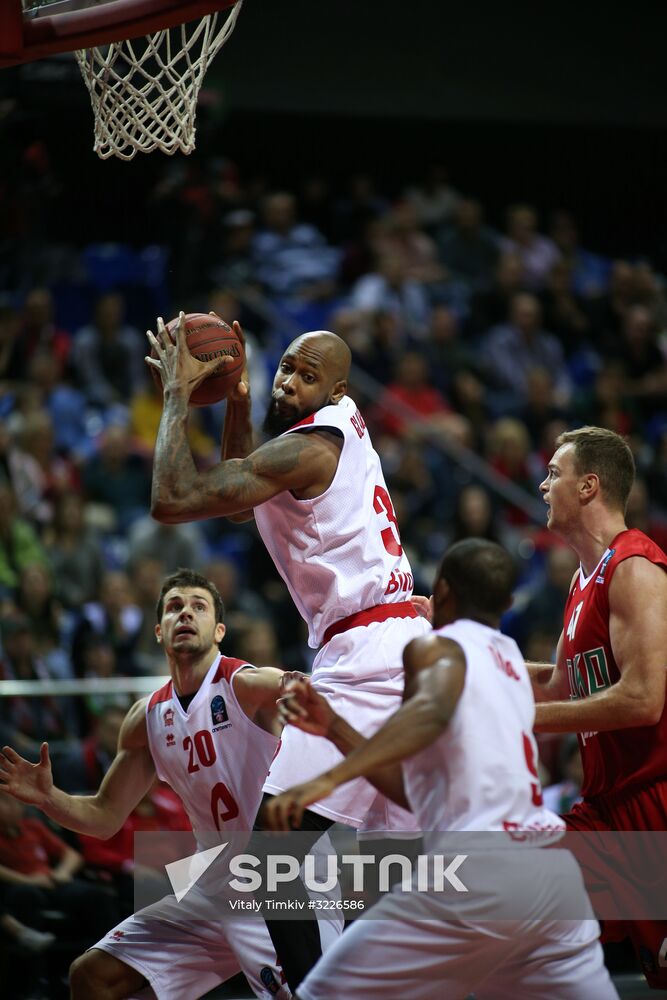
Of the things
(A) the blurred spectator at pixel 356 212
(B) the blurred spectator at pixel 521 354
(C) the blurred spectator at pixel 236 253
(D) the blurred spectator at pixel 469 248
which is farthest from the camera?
(A) the blurred spectator at pixel 356 212

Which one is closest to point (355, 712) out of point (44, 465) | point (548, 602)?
point (548, 602)

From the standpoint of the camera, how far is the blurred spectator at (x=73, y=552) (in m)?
9.18

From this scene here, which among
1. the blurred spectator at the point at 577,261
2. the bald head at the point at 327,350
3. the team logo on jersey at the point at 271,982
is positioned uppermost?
the bald head at the point at 327,350

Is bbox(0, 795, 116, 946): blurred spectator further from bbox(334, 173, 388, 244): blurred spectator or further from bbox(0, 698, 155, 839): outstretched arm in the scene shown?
bbox(334, 173, 388, 244): blurred spectator

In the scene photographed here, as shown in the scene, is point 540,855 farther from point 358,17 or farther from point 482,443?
point 358,17

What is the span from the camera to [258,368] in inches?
439

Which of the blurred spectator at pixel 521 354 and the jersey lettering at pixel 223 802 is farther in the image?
the blurred spectator at pixel 521 354

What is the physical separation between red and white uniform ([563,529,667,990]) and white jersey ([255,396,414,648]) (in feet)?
2.39

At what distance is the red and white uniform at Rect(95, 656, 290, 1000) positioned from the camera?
4.85m

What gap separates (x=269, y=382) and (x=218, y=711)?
621cm

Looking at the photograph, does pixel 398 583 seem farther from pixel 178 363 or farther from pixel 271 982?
pixel 271 982

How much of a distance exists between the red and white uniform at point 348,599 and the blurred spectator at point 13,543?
15.0 ft

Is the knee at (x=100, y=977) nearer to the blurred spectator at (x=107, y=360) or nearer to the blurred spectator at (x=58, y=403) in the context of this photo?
the blurred spectator at (x=58, y=403)

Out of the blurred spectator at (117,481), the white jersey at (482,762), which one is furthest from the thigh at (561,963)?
the blurred spectator at (117,481)
